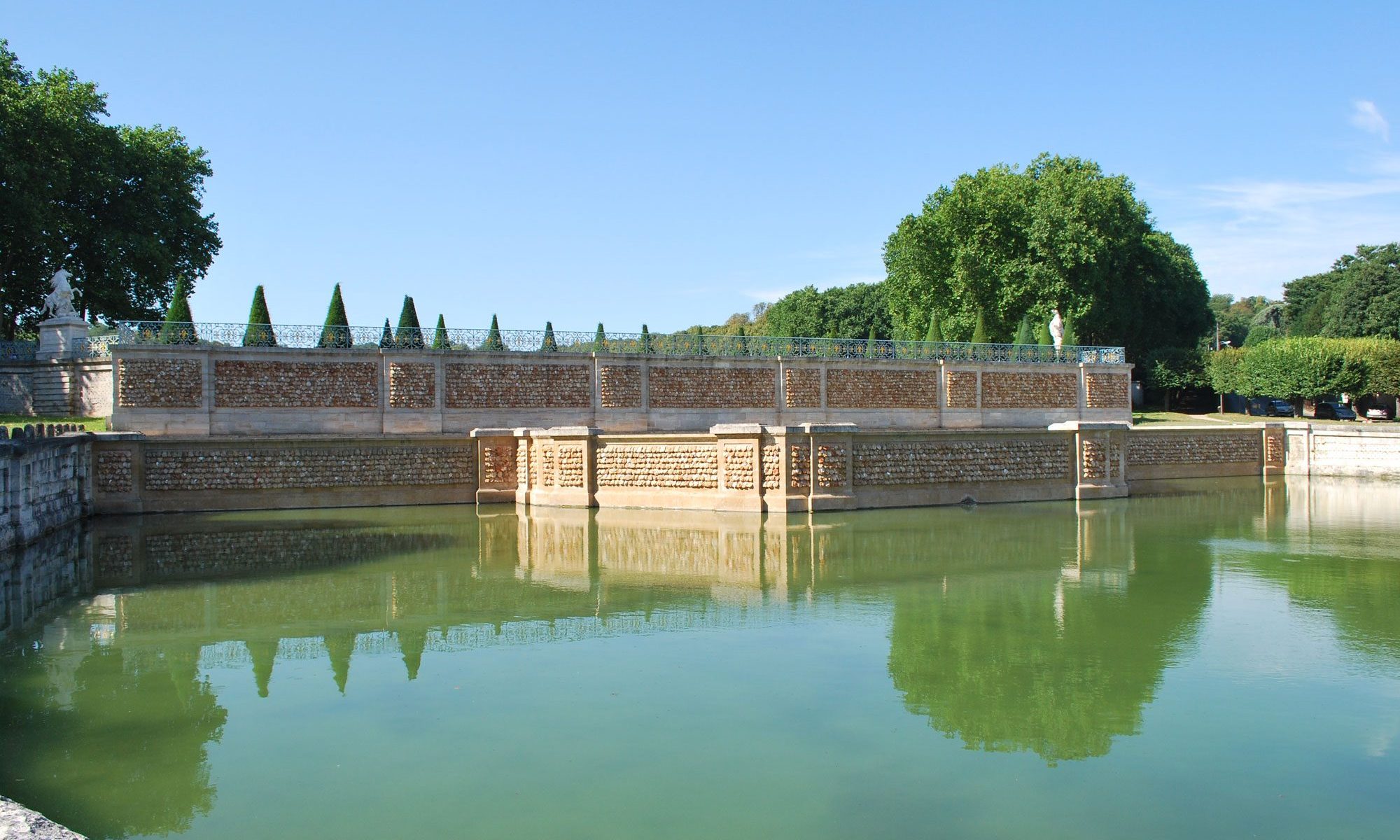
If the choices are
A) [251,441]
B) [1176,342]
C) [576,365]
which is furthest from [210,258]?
[1176,342]

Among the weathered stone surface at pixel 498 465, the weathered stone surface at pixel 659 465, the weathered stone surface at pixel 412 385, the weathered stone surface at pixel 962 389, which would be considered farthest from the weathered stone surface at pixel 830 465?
the weathered stone surface at pixel 962 389

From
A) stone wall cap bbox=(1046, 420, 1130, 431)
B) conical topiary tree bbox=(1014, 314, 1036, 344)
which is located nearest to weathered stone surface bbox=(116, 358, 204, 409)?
stone wall cap bbox=(1046, 420, 1130, 431)

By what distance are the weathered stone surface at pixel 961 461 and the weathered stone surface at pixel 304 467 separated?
7915 millimetres

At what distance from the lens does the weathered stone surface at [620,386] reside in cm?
2664

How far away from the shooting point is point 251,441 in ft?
62.5

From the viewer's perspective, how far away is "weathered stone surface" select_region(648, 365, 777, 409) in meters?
27.5

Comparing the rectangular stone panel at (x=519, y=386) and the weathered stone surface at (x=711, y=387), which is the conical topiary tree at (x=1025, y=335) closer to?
the weathered stone surface at (x=711, y=387)

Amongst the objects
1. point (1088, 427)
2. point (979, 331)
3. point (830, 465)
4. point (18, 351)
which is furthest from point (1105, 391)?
point (18, 351)

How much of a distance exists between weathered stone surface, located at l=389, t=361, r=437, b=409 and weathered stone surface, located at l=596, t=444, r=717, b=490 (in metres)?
7.23

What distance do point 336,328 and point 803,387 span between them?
40.6ft

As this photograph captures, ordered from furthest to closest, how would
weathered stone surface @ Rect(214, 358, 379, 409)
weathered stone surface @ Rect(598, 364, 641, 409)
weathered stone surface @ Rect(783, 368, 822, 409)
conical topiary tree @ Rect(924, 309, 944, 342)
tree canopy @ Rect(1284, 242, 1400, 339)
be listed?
tree canopy @ Rect(1284, 242, 1400, 339)
conical topiary tree @ Rect(924, 309, 944, 342)
weathered stone surface @ Rect(783, 368, 822, 409)
weathered stone surface @ Rect(598, 364, 641, 409)
weathered stone surface @ Rect(214, 358, 379, 409)

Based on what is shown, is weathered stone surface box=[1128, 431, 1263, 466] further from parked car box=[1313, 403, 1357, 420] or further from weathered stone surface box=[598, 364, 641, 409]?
parked car box=[1313, 403, 1357, 420]

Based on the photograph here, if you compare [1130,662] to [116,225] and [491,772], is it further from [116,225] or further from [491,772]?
[116,225]

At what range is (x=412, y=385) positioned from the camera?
2427 cm
